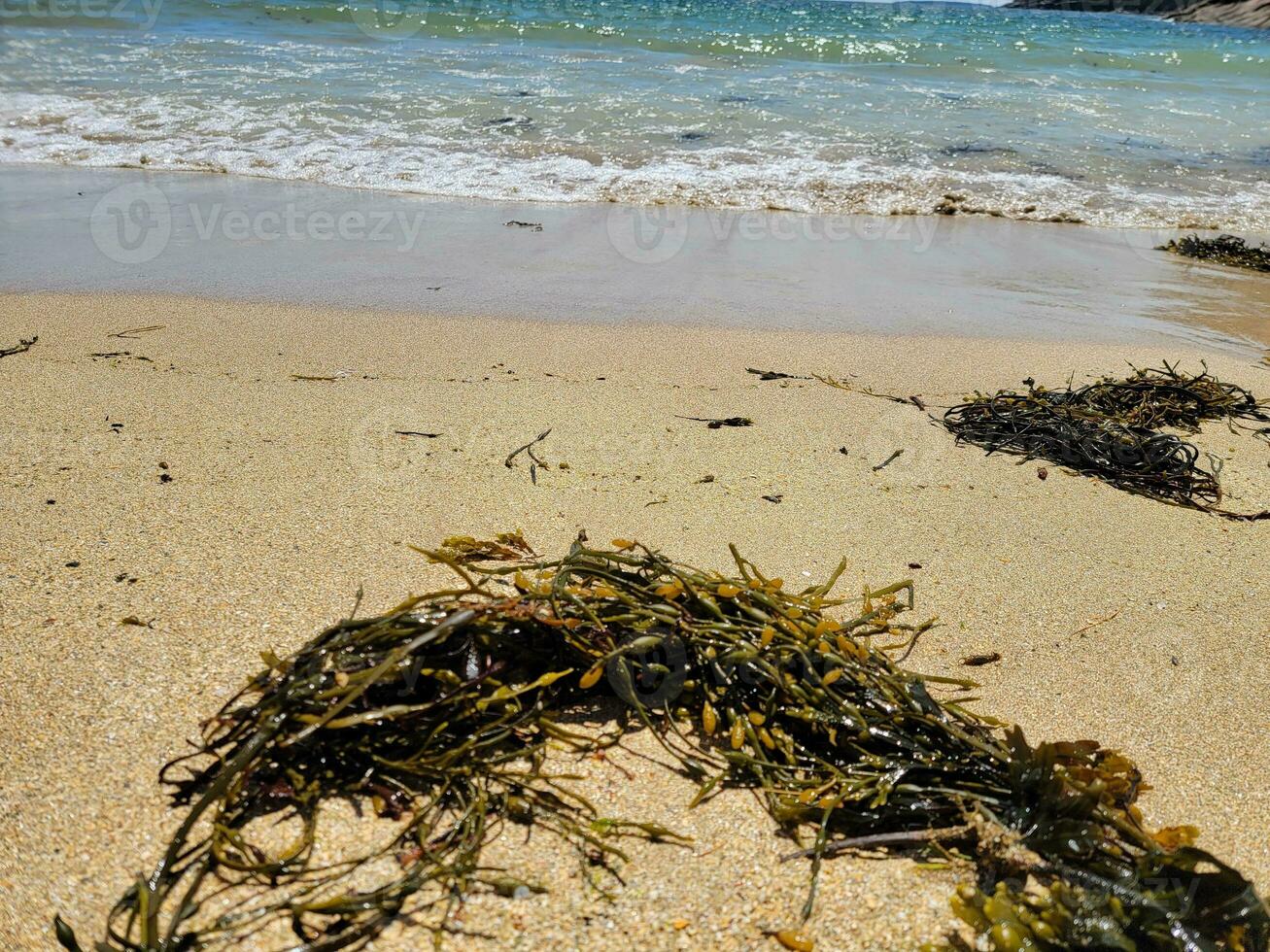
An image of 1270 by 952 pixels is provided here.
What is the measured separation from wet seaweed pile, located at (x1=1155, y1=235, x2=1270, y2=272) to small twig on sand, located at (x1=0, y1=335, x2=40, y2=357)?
253 inches

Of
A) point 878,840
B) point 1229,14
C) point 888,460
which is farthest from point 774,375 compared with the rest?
point 1229,14

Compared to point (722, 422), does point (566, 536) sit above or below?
below

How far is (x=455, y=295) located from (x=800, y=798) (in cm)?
336

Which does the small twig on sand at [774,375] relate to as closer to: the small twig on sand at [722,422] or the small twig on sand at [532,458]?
the small twig on sand at [722,422]

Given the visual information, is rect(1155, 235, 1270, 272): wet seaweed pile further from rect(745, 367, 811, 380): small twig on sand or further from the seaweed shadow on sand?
rect(745, 367, 811, 380): small twig on sand

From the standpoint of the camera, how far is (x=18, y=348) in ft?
11.0

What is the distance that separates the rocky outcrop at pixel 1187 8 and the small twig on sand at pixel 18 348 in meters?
40.1

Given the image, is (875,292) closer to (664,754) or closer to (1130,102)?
(664,754)

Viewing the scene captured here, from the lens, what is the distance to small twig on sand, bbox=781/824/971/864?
1385 mm

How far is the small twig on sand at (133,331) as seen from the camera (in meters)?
3.55

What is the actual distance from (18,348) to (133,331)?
1.28 ft

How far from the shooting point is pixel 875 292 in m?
4.69

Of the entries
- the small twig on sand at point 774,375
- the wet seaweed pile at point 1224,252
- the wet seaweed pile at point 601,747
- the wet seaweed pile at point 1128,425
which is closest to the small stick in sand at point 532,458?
the wet seaweed pile at point 601,747

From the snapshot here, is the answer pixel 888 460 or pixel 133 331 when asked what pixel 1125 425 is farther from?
pixel 133 331
